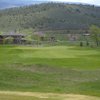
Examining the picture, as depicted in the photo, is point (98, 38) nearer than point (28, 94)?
No

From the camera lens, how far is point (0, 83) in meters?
21.8

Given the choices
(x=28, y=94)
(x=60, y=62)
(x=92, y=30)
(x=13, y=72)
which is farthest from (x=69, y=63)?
(x=92, y=30)

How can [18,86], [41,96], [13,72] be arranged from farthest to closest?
1. [13,72]
2. [18,86]
3. [41,96]

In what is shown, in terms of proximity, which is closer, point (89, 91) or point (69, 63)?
point (89, 91)

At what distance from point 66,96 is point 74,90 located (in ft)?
7.81

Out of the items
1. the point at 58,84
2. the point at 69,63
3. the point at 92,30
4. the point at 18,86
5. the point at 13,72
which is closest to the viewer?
the point at 18,86

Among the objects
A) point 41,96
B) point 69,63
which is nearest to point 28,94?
point 41,96

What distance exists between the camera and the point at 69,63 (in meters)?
41.5

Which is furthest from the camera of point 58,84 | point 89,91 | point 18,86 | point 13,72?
point 13,72

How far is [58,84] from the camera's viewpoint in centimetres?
Answer: 2342

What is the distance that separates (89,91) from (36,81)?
16.7 ft

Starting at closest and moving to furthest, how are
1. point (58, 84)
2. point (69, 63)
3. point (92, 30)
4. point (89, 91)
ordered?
1. point (89, 91)
2. point (58, 84)
3. point (69, 63)
4. point (92, 30)

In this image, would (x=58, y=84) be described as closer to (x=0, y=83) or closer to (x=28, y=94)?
(x=0, y=83)

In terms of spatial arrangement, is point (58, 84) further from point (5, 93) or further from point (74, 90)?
point (5, 93)
